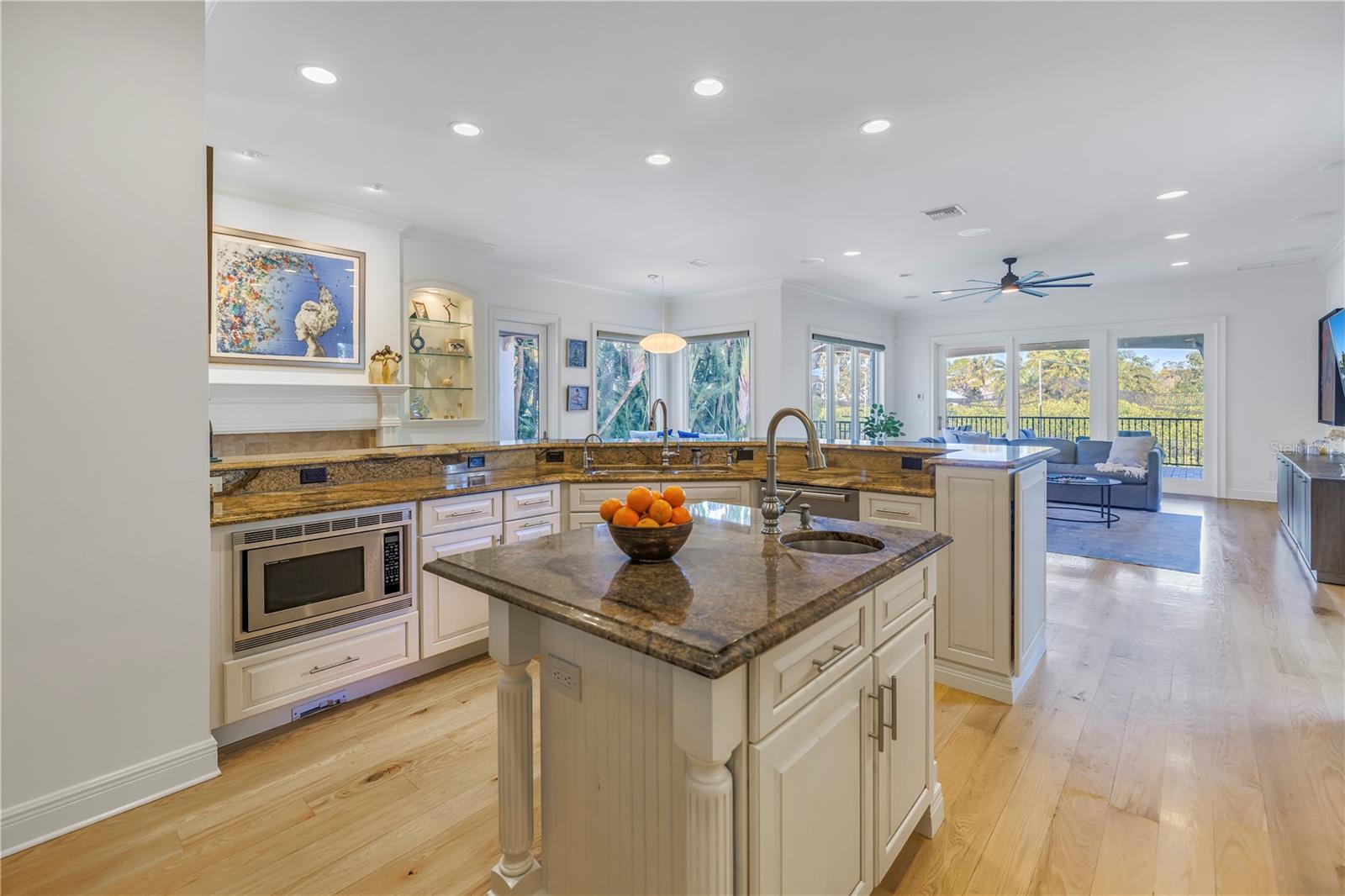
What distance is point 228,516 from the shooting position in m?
2.20

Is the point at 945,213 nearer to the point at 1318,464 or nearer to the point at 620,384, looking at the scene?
the point at 1318,464

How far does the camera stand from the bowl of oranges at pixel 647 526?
1.43 meters

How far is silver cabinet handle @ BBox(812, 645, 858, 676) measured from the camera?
122cm

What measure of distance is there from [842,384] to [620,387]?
329 cm

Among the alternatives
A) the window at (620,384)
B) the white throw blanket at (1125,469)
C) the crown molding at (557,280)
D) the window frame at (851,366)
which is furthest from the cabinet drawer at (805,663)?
the white throw blanket at (1125,469)

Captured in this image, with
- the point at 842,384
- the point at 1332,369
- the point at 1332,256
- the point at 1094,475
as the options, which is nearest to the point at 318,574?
the point at 842,384

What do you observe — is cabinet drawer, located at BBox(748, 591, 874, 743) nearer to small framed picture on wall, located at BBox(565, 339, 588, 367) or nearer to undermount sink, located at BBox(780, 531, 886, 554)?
undermount sink, located at BBox(780, 531, 886, 554)

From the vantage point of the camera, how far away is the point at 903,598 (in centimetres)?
157

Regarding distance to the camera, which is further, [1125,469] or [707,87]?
[1125,469]

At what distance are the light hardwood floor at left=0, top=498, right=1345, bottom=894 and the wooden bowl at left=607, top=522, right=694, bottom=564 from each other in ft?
3.31

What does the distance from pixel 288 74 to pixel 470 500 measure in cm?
206


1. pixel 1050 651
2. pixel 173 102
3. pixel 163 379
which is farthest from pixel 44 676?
pixel 1050 651

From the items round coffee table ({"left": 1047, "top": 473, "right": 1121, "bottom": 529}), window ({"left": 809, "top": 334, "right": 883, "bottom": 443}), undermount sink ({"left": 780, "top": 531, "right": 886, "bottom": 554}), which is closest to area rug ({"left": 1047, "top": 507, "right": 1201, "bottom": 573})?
round coffee table ({"left": 1047, "top": 473, "right": 1121, "bottom": 529})

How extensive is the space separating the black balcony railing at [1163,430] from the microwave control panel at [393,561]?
8424mm
